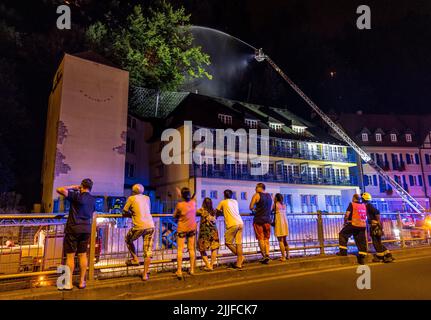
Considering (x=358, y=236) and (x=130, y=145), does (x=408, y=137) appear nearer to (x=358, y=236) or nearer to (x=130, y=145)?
(x=130, y=145)

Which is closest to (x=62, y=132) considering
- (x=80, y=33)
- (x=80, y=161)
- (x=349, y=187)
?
(x=80, y=161)

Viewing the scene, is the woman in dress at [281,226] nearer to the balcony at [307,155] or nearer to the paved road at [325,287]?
the paved road at [325,287]

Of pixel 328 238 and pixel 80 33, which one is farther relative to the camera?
pixel 80 33

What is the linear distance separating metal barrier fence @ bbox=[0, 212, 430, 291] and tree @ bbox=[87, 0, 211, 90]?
25.5 metres

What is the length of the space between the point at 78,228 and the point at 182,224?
222cm

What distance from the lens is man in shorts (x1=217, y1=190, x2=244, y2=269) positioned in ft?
26.4

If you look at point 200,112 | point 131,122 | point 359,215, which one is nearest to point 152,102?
point 131,122

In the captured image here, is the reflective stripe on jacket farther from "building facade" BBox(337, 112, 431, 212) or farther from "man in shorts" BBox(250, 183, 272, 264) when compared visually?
"building facade" BBox(337, 112, 431, 212)

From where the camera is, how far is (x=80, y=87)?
26.0 metres

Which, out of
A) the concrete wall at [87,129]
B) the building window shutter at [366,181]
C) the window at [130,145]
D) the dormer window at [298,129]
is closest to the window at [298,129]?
the dormer window at [298,129]

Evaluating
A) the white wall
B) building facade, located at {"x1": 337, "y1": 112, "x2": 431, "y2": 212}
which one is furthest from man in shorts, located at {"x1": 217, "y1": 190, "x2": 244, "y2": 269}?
building facade, located at {"x1": 337, "y1": 112, "x2": 431, "y2": 212}

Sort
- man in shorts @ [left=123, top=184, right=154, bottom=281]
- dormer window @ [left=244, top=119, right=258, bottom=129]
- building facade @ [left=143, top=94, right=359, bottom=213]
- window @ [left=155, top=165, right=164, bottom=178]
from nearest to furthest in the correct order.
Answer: man in shorts @ [left=123, top=184, right=154, bottom=281], building facade @ [left=143, top=94, right=359, bottom=213], window @ [left=155, top=165, right=164, bottom=178], dormer window @ [left=244, top=119, right=258, bottom=129]
